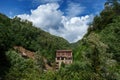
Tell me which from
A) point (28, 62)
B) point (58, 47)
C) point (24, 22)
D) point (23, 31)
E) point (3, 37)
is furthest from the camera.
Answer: point (24, 22)

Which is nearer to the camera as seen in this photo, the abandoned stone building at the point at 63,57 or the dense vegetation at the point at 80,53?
the dense vegetation at the point at 80,53

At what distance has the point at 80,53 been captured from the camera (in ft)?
239

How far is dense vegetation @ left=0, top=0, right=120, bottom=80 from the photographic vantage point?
36312 millimetres

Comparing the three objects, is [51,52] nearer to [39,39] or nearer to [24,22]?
[39,39]

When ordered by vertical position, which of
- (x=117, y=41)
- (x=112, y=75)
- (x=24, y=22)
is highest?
(x=24, y=22)

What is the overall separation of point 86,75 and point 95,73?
130 centimetres

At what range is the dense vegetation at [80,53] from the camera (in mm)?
36312

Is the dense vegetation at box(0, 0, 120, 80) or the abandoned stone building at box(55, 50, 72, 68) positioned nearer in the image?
the dense vegetation at box(0, 0, 120, 80)

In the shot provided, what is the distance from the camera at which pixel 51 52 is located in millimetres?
151375

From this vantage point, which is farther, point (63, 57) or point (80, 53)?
point (63, 57)

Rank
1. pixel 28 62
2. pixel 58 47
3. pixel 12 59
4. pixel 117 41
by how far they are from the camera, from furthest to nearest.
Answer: pixel 58 47
pixel 12 59
pixel 28 62
pixel 117 41

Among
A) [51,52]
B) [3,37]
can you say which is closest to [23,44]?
[51,52]

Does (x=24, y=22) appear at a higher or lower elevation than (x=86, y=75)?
higher

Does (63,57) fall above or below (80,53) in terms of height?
above
